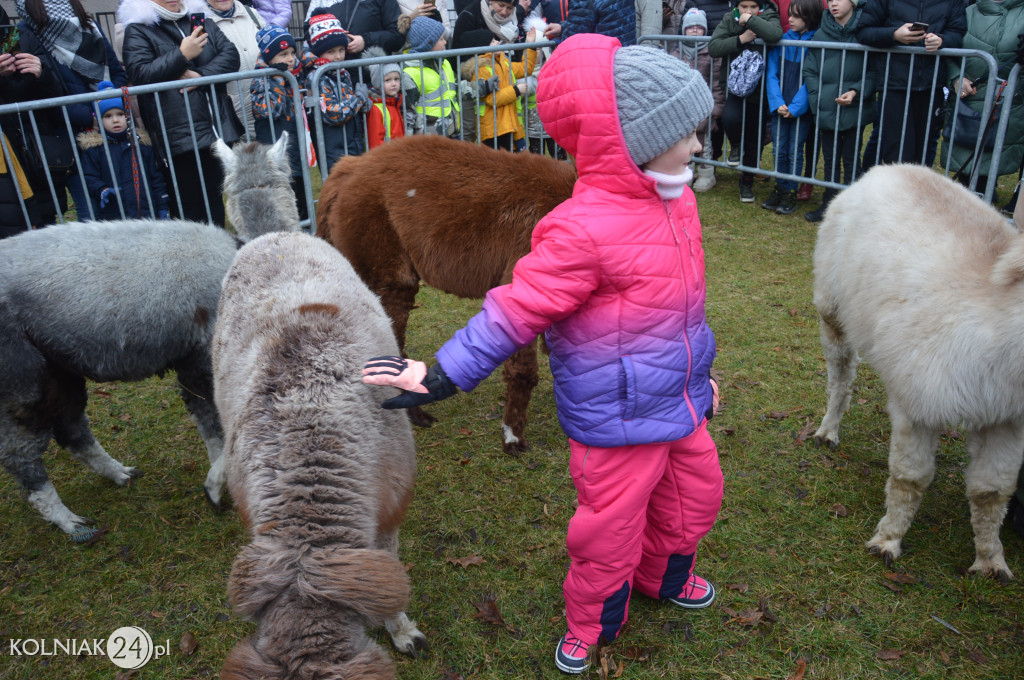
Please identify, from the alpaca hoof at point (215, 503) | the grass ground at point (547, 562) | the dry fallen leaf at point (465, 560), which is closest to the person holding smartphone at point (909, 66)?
the grass ground at point (547, 562)

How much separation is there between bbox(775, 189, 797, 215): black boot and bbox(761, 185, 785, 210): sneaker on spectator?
46mm

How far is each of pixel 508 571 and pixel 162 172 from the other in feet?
17.1

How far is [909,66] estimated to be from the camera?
7020 mm

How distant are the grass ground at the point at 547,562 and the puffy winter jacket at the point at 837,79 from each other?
12.3 ft

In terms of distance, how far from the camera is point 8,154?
17.3 ft

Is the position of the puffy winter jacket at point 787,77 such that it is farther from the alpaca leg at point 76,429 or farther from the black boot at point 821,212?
the alpaca leg at point 76,429

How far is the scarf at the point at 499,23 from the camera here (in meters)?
8.23

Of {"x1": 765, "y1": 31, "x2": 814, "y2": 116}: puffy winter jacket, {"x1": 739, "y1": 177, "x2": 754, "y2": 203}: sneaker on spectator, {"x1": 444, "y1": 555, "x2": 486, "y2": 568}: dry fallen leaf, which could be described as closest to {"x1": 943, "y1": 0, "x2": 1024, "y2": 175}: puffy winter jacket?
{"x1": 765, "y1": 31, "x2": 814, "y2": 116}: puffy winter jacket

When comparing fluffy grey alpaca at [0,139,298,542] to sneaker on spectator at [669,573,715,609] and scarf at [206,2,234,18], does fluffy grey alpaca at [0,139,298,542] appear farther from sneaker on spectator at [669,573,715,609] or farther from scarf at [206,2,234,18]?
scarf at [206,2,234,18]

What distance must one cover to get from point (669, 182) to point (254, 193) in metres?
2.37

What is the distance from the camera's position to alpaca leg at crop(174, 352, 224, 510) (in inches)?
151

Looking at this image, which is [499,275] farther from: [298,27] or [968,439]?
[298,27]

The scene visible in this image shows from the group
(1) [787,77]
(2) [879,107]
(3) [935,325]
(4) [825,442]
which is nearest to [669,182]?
(3) [935,325]

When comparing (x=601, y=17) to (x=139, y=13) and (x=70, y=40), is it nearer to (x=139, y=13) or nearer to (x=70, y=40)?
(x=139, y=13)
